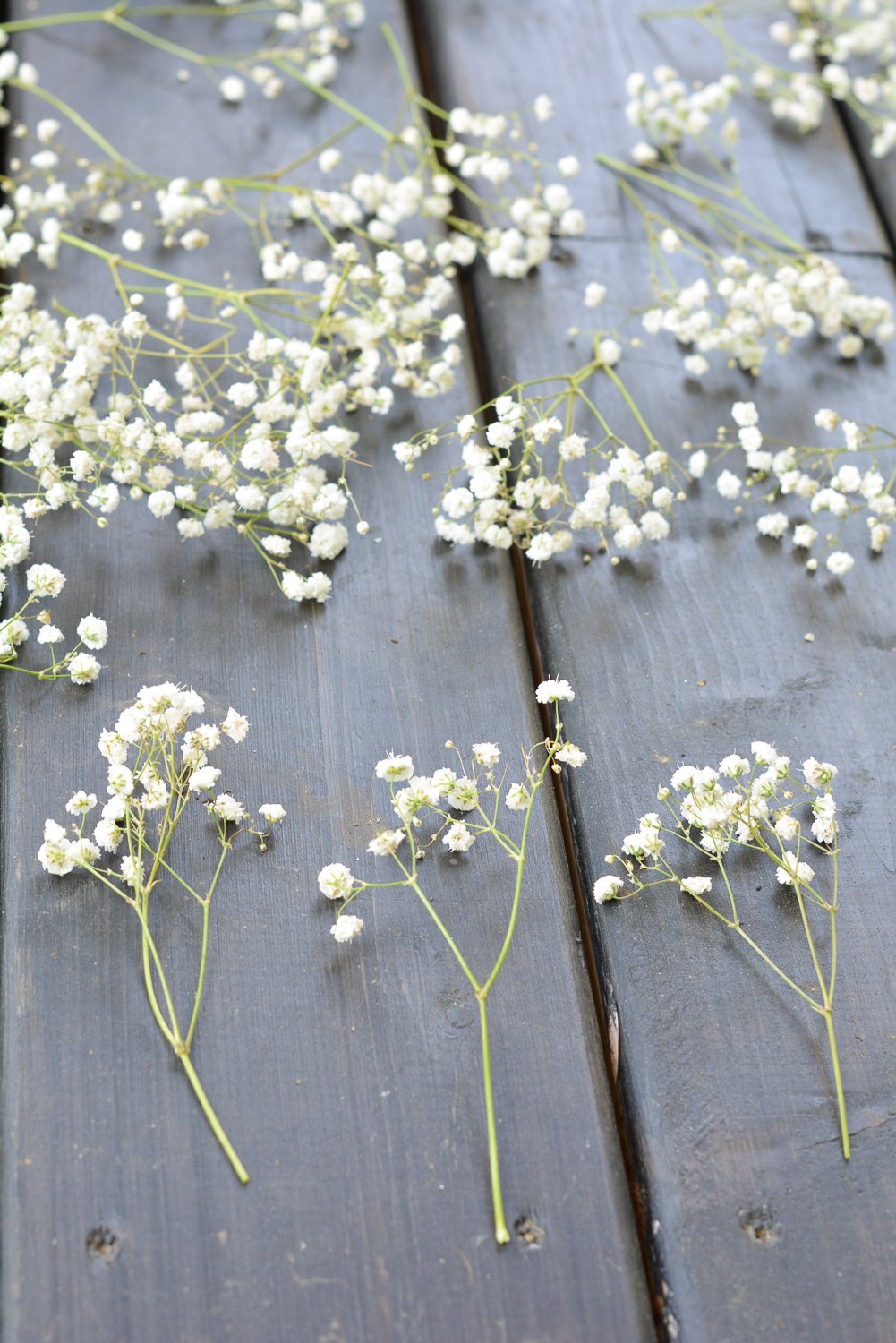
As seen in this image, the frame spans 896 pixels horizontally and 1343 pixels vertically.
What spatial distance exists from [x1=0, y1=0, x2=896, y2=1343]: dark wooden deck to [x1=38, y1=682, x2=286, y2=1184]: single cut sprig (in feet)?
0.07

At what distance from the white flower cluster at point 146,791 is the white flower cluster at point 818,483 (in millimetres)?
520

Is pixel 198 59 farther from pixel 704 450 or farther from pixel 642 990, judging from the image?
pixel 642 990

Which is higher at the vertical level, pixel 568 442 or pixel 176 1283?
pixel 568 442

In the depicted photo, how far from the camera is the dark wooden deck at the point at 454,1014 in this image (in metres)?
0.78

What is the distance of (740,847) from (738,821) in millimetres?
28

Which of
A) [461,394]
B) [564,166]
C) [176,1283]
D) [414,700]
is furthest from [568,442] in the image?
[176,1283]

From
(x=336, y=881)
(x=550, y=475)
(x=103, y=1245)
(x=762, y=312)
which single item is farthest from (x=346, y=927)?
(x=762, y=312)

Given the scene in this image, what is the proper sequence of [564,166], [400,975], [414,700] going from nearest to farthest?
[400,975] < [414,700] < [564,166]

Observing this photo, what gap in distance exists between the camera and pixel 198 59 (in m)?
1.36

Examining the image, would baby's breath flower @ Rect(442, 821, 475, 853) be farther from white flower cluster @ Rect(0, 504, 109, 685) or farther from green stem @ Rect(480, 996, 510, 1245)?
white flower cluster @ Rect(0, 504, 109, 685)

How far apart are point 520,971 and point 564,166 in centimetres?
85

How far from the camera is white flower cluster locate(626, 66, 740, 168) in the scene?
1.35 metres

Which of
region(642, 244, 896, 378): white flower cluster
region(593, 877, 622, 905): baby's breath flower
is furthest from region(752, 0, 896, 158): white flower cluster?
region(593, 877, 622, 905): baby's breath flower

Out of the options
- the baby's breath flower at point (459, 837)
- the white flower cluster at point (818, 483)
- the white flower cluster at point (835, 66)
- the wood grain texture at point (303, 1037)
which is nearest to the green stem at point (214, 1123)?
the wood grain texture at point (303, 1037)
